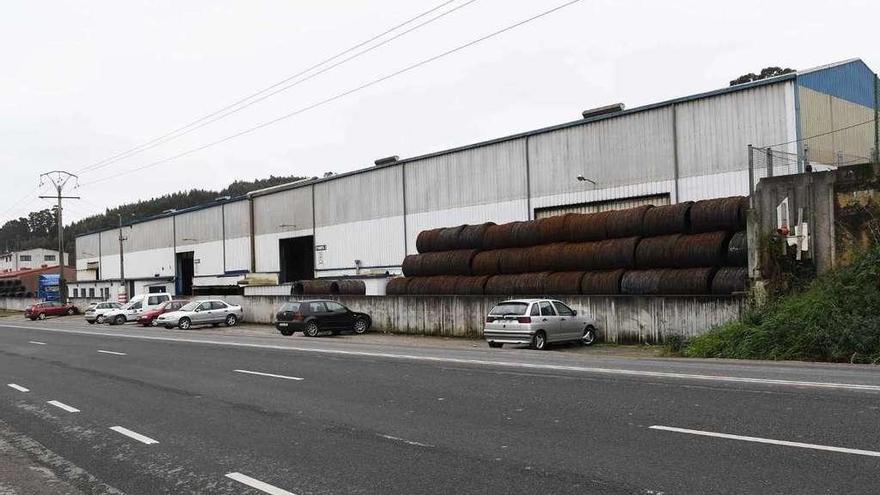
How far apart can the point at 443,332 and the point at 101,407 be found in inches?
701

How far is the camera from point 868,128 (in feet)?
104

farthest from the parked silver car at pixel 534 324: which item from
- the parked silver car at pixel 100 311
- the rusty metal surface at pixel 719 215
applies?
the parked silver car at pixel 100 311

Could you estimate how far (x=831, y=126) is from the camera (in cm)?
2800

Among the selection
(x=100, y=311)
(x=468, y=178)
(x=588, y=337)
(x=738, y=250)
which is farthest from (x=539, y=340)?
(x=100, y=311)

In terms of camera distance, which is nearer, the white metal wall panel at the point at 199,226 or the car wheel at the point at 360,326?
the car wheel at the point at 360,326

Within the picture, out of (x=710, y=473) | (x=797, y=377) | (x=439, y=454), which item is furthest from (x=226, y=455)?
(x=797, y=377)

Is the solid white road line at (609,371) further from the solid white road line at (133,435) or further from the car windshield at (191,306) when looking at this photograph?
the car windshield at (191,306)

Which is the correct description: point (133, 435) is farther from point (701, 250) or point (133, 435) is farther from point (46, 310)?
point (46, 310)

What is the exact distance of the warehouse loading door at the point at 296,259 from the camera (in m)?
53.9

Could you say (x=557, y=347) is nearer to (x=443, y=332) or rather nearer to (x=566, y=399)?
(x=443, y=332)

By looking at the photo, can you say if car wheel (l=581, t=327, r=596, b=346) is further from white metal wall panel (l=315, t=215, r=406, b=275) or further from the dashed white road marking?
white metal wall panel (l=315, t=215, r=406, b=275)

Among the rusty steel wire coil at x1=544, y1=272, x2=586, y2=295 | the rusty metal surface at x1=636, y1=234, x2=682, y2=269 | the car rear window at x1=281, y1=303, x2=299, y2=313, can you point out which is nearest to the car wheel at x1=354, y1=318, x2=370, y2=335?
the car rear window at x1=281, y1=303, x2=299, y2=313

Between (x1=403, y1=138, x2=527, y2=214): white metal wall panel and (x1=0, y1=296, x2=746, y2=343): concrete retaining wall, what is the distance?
8.67m

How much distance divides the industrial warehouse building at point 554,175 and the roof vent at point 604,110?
0.12m
